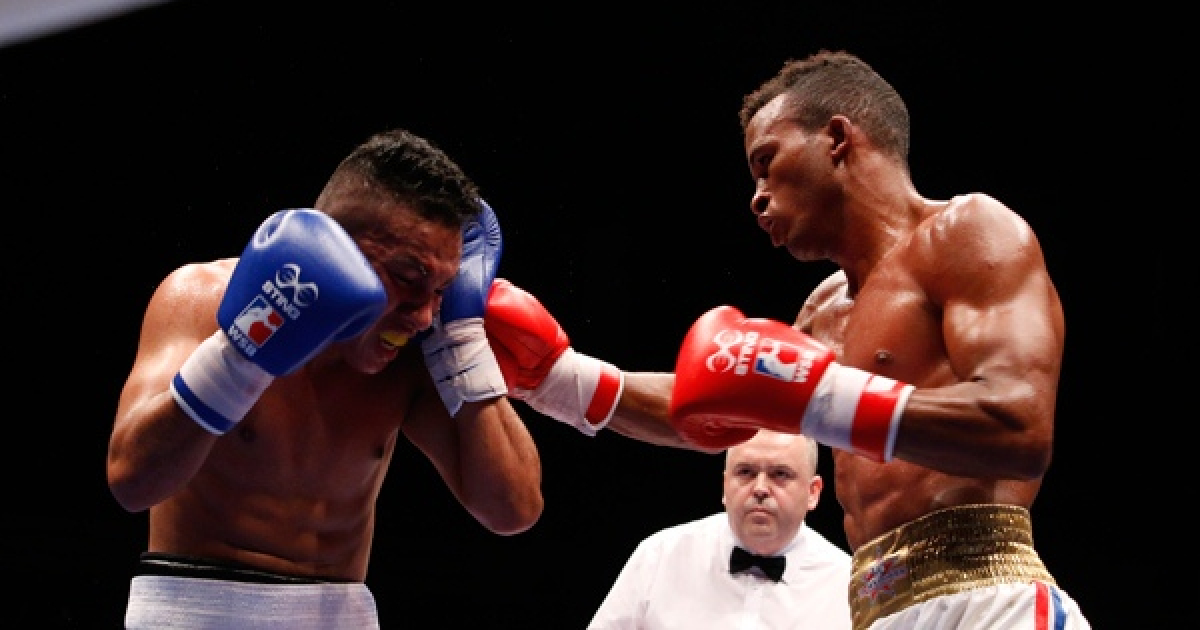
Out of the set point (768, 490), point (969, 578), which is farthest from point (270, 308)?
point (768, 490)

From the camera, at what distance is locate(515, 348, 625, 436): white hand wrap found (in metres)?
2.71

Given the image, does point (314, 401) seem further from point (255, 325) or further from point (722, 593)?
point (722, 593)

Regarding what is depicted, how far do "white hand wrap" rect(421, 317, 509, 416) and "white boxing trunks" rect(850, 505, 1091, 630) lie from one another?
2.56 feet

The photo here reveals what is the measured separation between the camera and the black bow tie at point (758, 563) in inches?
175

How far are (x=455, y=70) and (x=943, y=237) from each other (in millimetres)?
4539

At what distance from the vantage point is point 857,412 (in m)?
2.00

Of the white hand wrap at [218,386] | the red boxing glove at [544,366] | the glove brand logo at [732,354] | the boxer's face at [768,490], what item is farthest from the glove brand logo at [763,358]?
the boxer's face at [768,490]

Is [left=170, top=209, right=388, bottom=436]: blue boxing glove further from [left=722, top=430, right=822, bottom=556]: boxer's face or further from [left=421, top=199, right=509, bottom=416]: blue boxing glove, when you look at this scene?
[left=722, top=430, right=822, bottom=556]: boxer's face

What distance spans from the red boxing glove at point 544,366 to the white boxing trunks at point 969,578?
774 millimetres

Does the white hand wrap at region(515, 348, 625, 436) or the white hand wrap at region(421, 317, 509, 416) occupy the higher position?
the white hand wrap at region(421, 317, 509, 416)

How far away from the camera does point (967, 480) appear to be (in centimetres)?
217

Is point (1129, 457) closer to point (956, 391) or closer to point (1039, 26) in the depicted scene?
point (1039, 26)

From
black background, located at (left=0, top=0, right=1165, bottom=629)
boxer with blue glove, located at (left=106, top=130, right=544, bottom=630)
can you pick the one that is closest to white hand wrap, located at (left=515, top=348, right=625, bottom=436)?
boxer with blue glove, located at (left=106, top=130, right=544, bottom=630)

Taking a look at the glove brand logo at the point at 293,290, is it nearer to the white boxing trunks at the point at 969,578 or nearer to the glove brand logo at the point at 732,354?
the glove brand logo at the point at 732,354
